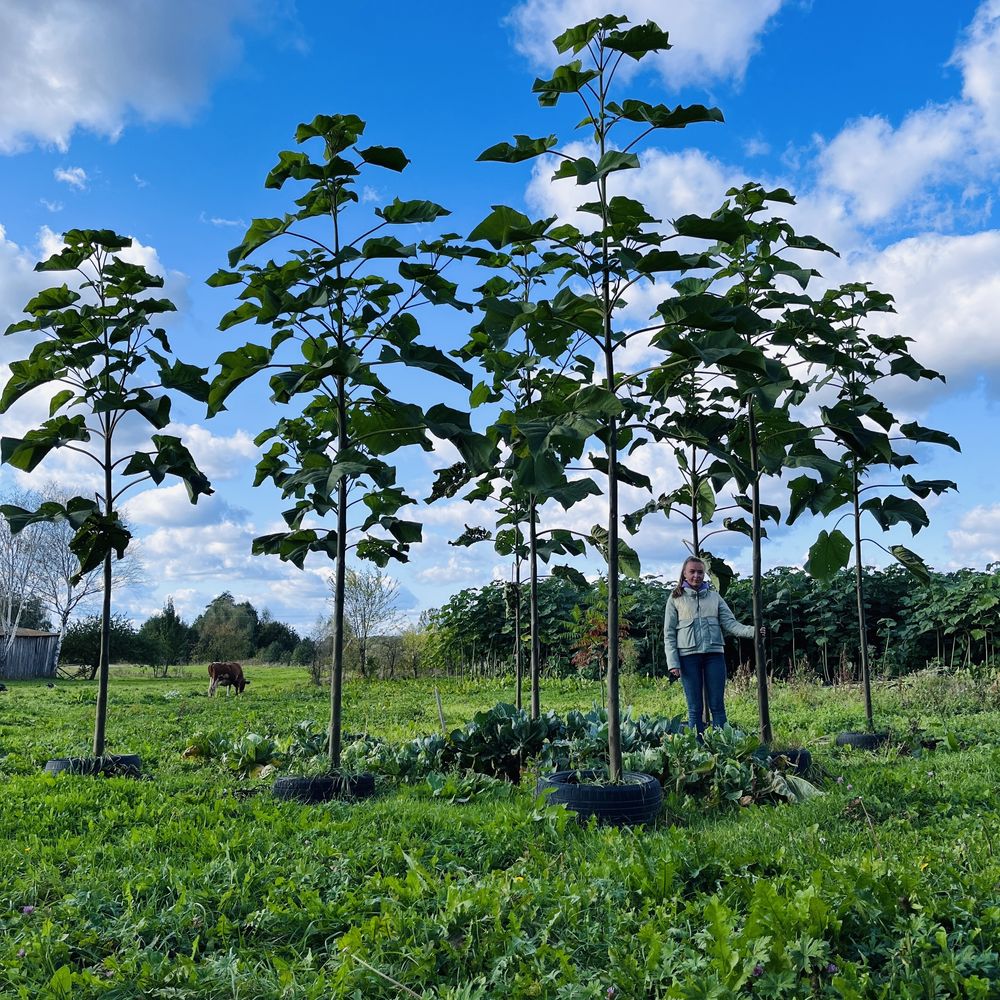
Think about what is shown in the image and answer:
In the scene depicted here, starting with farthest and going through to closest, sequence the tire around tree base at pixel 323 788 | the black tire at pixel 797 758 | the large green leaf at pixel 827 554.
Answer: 1. the large green leaf at pixel 827 554
2. the black tire at pixel 797 758
3. the tire around tree base at pixel 323 788

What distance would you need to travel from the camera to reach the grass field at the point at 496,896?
275cm

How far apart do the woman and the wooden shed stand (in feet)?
92.2

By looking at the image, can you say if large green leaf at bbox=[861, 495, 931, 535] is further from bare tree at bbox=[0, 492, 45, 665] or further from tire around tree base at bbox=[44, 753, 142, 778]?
bare tree at bbox=[0, 492, 45, 665]

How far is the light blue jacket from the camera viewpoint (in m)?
7.88

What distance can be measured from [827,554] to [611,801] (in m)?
3.01

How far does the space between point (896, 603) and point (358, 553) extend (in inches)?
464

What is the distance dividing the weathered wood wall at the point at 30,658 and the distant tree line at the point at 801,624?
18.6 meters

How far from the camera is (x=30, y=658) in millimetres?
31031

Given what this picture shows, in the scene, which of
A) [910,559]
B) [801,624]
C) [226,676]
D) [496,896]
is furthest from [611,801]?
[226,676]

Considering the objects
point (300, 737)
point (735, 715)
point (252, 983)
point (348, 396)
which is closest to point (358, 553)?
point (348, 396)

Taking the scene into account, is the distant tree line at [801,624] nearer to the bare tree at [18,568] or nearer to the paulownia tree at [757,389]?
the paulownia tree at [757,389]

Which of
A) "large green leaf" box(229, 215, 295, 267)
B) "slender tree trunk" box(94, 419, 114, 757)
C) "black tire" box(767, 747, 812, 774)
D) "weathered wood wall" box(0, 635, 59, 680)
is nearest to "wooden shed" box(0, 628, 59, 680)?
"weathered wood wall" box(0, 635, 59, 680)

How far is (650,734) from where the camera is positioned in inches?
259

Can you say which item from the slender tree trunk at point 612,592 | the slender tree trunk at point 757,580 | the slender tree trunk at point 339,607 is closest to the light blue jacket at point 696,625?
the slender tree trunk at point 757,580
